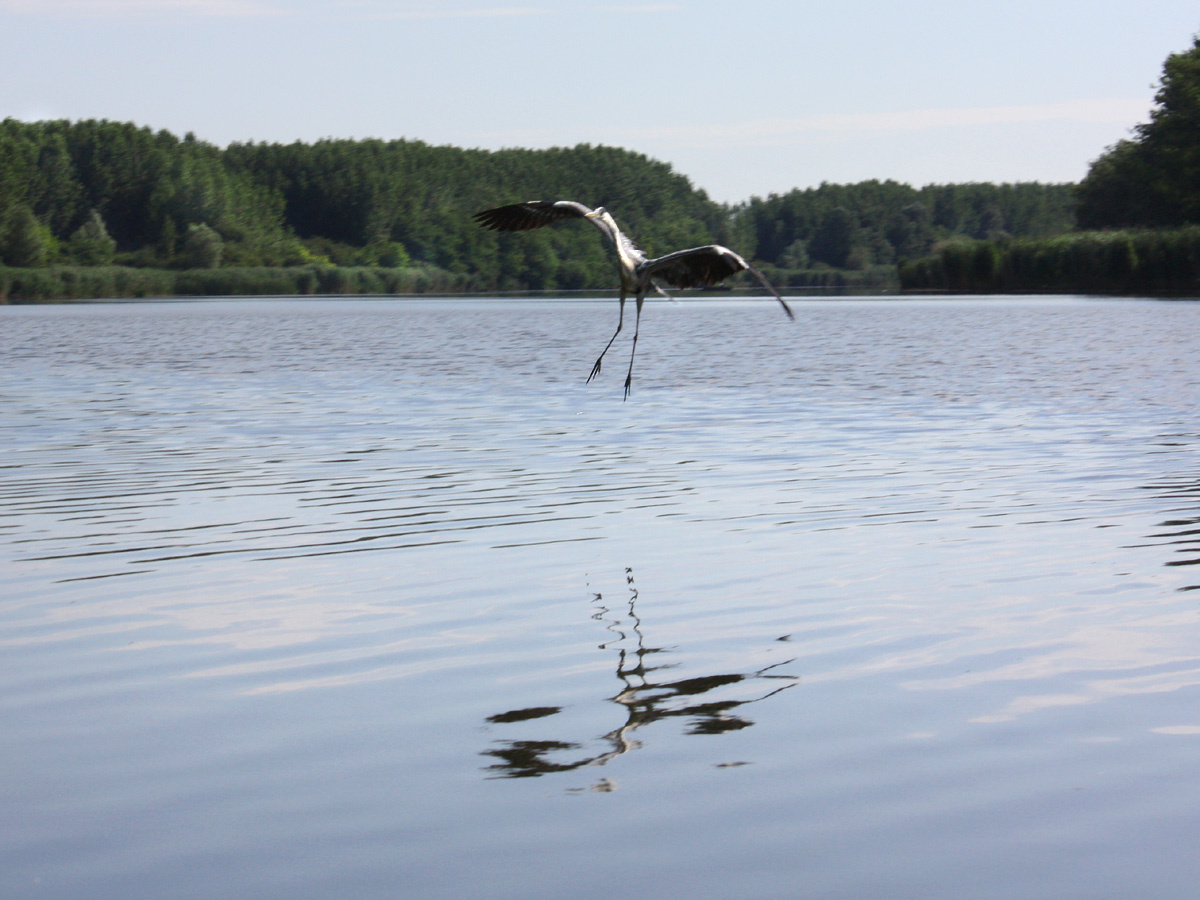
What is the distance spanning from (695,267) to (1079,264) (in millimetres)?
72936

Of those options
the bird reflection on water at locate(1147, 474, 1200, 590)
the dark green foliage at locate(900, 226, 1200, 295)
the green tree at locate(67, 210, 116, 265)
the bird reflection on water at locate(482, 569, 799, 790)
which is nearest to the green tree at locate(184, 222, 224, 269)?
the green tree at locate(67, 210, 116, 265)

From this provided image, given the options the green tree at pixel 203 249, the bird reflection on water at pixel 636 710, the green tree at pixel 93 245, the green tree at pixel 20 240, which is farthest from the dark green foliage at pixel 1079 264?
the green tree at pixel 93 245

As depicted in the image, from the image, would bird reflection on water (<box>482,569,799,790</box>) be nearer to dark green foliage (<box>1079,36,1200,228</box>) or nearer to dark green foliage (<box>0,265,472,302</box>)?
dark green foliage (<box>1079,36,1200,228</box>)

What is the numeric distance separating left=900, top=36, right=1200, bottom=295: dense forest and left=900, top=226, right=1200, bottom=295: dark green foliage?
0.06 m

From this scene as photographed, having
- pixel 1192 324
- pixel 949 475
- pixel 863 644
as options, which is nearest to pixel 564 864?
pixel 863 644

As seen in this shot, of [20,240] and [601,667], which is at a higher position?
[20,240]

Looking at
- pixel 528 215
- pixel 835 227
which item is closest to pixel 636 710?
pixel 528 215

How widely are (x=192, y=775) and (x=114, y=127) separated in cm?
16097

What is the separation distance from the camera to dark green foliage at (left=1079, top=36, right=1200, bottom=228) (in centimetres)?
9212

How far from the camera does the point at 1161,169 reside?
95125mm

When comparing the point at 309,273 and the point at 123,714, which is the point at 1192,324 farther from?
the point at 309,273

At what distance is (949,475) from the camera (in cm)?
1372

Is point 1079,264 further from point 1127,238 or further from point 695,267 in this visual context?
point 695,267

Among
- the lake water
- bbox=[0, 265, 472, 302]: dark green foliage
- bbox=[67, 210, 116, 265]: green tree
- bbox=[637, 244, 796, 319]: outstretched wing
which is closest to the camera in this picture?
the lake water
